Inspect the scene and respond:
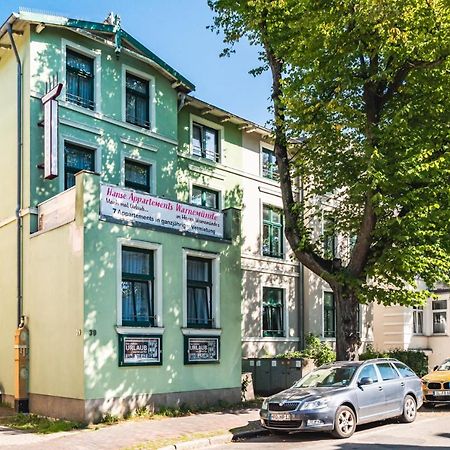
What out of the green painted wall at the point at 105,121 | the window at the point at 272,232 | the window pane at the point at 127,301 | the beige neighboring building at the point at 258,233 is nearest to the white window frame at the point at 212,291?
the window pane at the point at 127,301

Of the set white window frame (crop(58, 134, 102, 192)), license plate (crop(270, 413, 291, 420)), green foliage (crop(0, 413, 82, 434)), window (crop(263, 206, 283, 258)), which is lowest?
green foliage (crop(0, 413, 82, 434))

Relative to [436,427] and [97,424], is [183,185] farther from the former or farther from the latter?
[436,427]

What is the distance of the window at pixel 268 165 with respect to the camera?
26.5 meters

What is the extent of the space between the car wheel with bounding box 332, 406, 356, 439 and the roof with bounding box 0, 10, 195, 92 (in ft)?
41.4

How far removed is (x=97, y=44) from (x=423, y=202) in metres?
10.6

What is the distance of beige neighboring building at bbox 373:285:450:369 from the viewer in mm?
30719

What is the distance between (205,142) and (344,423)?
13.3 meters

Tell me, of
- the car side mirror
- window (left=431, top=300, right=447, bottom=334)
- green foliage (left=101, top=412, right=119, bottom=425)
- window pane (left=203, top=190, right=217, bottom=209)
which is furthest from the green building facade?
window (left=431, top=300, right=447, bottom=334)

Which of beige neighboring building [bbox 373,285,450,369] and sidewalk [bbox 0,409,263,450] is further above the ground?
beige neighboring building [bbox 373,285,450,369]

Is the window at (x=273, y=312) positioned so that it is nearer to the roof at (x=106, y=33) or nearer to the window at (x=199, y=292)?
the window at (x=199, y=292)

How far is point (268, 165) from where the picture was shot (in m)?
26.6

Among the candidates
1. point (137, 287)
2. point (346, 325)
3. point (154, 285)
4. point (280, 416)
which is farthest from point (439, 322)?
point (280, 416)

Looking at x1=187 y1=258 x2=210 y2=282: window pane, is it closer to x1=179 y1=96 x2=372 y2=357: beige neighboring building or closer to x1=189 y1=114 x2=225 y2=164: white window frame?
x1=179 y1=96 x2=372 y2=357: beige neighboring building

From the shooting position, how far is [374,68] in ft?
56.2
